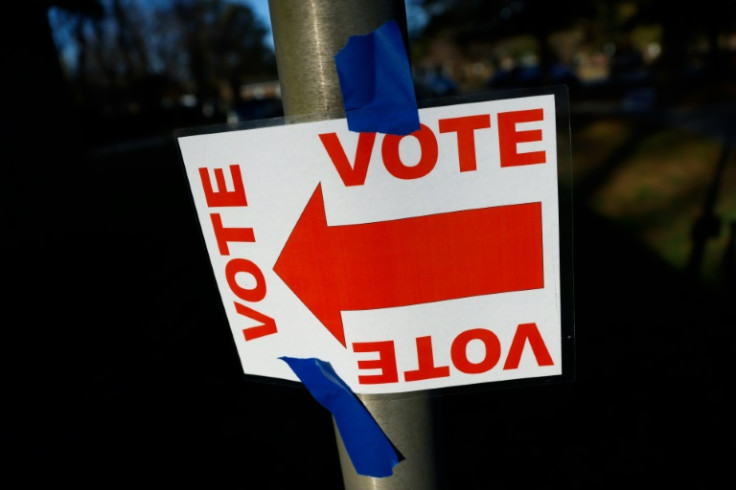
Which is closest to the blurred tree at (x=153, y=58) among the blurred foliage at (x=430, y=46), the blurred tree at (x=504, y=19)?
the blurred foliage at (x=430, y=46)

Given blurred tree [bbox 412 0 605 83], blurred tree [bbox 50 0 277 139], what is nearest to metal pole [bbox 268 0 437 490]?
blurred tree [bbox 412 0 605 83]

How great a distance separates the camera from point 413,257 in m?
1.09

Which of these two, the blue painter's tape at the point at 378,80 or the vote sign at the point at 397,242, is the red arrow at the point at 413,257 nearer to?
the vote sign at the point at 397,242

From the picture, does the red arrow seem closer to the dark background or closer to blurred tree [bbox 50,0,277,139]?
the dark background

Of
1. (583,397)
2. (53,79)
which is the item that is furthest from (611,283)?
(53,79)

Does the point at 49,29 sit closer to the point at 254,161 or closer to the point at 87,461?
the point at 87,461

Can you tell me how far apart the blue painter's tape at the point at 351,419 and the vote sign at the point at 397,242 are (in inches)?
1.0

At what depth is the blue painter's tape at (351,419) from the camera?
1189mm

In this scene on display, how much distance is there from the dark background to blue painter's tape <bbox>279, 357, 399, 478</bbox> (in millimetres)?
175

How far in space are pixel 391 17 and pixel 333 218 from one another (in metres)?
0.37

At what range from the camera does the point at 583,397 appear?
379cm

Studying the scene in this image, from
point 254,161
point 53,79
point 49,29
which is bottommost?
point 254,161

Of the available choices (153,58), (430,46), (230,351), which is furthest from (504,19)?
(153,58)

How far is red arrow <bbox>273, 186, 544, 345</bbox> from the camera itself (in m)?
1.07
